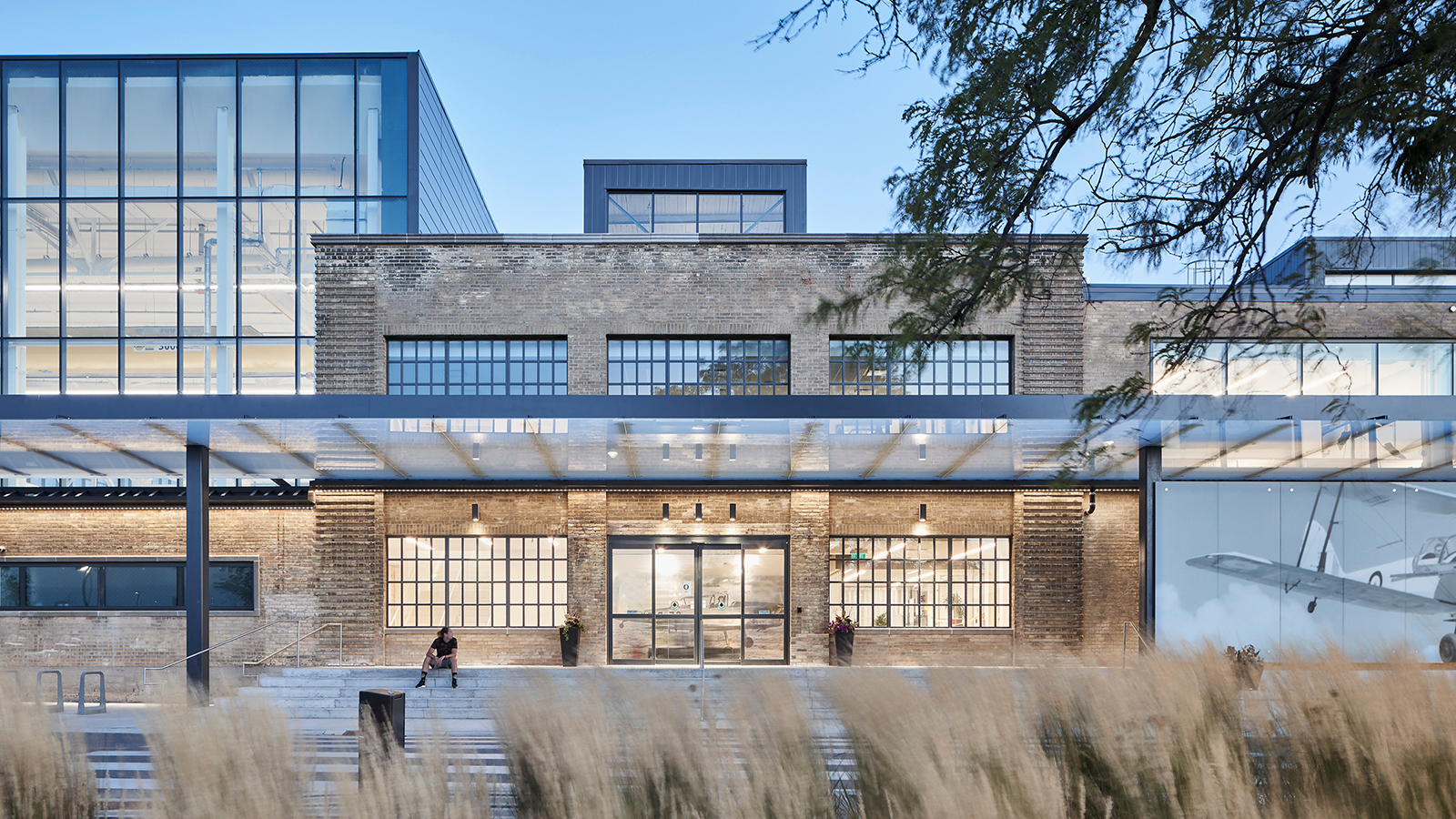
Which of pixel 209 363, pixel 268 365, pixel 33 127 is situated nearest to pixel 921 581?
pixel 268 365

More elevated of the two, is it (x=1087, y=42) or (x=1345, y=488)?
(x=1087, y=42)

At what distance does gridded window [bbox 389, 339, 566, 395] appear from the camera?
14125 mm

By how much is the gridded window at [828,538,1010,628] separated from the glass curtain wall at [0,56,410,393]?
1198 cm

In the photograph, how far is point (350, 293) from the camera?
14047mm

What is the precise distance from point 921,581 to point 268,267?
15.1 metres

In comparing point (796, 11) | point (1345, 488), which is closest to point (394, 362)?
point (796, 11)

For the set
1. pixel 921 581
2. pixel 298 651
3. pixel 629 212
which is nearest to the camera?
pixel 298 651

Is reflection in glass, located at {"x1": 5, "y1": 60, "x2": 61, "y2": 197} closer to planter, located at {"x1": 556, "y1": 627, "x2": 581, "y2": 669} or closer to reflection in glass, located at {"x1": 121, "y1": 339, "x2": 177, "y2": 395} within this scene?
reflection in glass, located at {"x1": 121, "y1": 339, "x2": 177, "y2": 395}

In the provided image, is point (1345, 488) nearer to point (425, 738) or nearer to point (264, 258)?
point (425, 738)

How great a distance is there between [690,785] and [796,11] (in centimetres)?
378

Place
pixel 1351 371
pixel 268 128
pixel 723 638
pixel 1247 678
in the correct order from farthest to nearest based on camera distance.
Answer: pixel 268 128
pixel 1351 371
pixel 723 638
pixel 1247 678

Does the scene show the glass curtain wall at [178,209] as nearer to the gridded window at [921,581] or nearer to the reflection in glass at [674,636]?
the reflection in glass at [674,636]

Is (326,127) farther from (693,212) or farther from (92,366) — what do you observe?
(693,212)

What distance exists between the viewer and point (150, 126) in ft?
53.1
